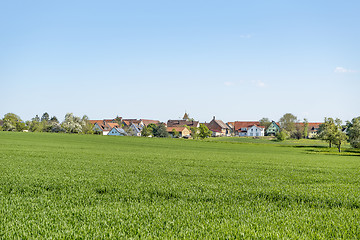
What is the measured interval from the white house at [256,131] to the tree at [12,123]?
4645 inches

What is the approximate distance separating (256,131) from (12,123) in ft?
408

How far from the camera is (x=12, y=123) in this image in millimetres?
109875

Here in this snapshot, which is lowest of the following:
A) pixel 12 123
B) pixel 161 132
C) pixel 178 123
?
pixel 161 132

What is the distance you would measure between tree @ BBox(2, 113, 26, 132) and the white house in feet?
387

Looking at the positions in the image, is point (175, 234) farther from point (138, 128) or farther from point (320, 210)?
point (138, 128)

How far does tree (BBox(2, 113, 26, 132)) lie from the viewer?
106688 mm

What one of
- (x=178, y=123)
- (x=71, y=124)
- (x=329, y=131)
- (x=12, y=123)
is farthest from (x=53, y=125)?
(x=329, y=131)

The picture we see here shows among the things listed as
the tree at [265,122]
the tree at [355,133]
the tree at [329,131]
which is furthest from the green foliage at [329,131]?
the tree at [265,122]

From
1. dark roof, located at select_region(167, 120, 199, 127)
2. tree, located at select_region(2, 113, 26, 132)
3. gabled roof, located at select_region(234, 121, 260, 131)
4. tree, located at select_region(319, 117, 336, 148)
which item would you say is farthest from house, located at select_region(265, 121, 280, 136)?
tree, located at select_region(2, 113, 26, 132)

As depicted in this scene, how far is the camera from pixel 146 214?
261 inches

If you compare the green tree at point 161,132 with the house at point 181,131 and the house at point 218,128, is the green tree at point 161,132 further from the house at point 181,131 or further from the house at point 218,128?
the house at point 218,128

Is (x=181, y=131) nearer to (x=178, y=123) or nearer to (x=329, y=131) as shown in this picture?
(x=178, y=123)

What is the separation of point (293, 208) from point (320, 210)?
69 cm

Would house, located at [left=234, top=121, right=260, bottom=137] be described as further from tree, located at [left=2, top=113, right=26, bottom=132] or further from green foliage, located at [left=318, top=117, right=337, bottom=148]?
tree, located at [left=2, top=113, right=26, bottom=132]
